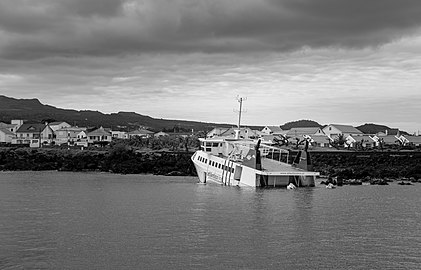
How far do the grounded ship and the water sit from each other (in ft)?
4.58

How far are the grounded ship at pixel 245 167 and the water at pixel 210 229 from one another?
54.9 inches

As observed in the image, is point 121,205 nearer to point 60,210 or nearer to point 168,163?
point 60,210

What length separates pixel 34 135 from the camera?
94438 mm

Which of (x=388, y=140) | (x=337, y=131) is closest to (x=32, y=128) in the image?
(x=337, y=131)

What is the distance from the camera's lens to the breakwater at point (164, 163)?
162ft

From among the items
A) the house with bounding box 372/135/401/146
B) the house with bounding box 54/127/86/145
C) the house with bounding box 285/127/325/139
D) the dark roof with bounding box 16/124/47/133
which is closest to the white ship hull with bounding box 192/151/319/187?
the house with bounding box 54/127/86/145

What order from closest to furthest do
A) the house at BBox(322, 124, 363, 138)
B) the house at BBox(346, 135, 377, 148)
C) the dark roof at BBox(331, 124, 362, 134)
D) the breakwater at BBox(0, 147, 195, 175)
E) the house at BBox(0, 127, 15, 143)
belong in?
1. the breakwater at BBox(0, 147, 195, 175)
2. the house at BBox(346, 135, 377, 148)
3. the house at BBox(0, 127, 15, 143)
4. the house at BBox(322, 124, 363, 138)
5. the dark roof at BBox(331, 124, 362, 134)

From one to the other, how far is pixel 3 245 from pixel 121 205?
10.2 metres

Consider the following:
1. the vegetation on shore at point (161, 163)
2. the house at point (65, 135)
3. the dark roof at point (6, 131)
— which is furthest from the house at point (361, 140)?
the dark roof at point (6, 131)

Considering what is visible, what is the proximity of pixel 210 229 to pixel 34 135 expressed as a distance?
78295mm

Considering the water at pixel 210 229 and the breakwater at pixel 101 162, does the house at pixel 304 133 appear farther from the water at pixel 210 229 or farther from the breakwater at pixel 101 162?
the water at pixel 210 229

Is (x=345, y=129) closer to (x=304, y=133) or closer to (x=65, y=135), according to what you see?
(x=304, y=133)

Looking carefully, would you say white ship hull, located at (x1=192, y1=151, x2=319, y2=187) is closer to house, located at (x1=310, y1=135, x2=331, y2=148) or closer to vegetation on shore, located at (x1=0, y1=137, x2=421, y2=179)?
vegetation on shore, located at (x1=0, y1=137, x2=421, y2=179)

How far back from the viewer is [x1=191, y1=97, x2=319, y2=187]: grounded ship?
36.0 m
